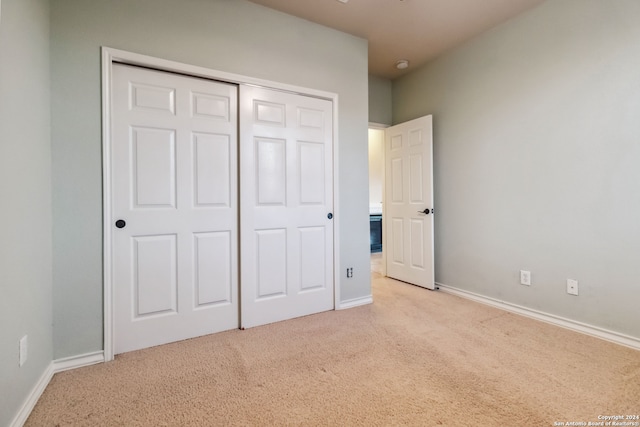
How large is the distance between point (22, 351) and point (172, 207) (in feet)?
3.49

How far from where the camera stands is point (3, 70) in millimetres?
1237

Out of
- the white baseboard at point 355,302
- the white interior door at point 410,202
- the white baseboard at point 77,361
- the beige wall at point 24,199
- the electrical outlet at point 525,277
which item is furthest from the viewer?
the white interior door at point 410,202

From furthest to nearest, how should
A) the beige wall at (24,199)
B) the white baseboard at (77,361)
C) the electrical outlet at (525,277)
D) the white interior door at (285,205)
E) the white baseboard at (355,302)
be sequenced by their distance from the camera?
the white baseboard at (355,302), the electrical outlet at (525,277), the white interior door at (285,205), the white baseboard at (77,361), the beige wall at (24,199)

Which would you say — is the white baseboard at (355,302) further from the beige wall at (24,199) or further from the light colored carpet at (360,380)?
the beige wall at (24,199)

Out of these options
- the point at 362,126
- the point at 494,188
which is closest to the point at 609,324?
the point at 494,188

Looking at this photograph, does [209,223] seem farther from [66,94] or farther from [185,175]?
[66,94]

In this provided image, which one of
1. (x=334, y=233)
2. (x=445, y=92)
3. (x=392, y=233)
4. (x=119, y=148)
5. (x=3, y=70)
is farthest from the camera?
(x=392, y=233)

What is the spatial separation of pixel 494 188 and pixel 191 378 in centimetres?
295

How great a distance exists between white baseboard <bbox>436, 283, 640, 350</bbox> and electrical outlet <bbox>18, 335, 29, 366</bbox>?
11.2ft

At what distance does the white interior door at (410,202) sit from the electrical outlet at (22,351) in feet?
10.8

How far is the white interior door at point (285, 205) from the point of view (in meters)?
2.38

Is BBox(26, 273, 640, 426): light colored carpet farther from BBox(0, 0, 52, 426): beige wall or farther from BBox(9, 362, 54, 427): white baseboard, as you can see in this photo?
BBox(0, 0, 52, 426): beige wall

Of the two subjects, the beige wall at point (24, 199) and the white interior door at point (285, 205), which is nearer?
the beige wall at point (24, 199)

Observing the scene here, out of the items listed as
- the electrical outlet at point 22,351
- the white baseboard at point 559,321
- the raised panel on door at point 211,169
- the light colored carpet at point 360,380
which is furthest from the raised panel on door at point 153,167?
the white baseboard at point 559,321
